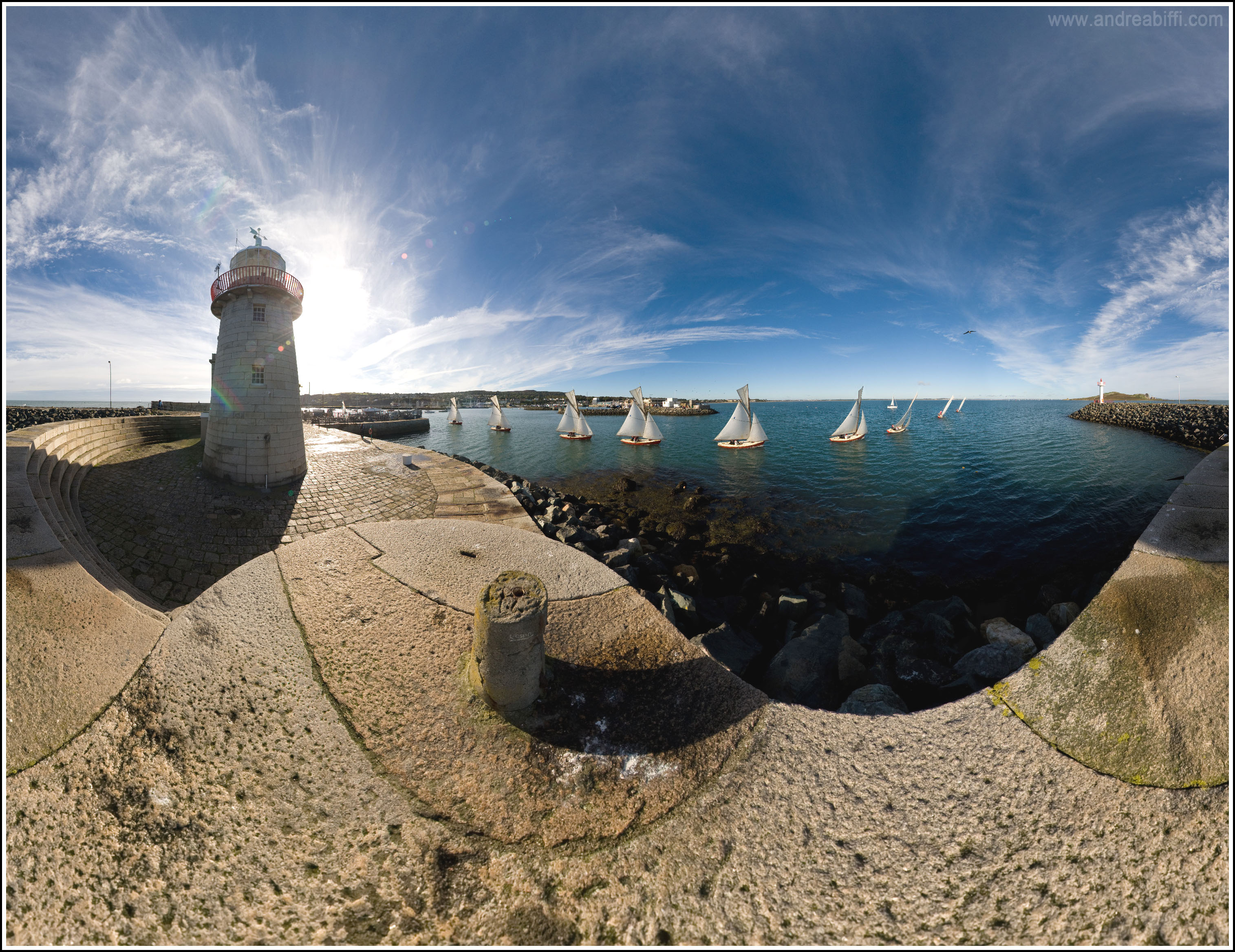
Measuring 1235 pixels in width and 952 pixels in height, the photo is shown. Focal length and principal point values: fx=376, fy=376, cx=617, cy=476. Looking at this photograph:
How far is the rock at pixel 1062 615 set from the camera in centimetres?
645

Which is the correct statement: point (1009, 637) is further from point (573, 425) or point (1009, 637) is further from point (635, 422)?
point (573, 425)

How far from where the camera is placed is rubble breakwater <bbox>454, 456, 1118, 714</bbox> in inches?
187

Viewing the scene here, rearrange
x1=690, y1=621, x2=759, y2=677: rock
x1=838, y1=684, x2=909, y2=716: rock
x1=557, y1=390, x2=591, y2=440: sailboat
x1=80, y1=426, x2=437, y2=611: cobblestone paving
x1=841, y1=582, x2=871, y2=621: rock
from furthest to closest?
x1=557, y1=390, x2=591, y2=440: sailboat
x1=841, y1=582, x2=871, y2=621: rock
x1=80, y1=426, x2=437, y2=611: cobblestone paving
x1=690, y1=621, x2=759, y2=677: rock
x1=838, y1=684, x2=909, y2=716: rock

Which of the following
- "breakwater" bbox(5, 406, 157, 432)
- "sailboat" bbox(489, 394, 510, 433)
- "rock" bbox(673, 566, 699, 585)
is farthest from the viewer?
"sailboat" bbox(489, 394, 510, 433)

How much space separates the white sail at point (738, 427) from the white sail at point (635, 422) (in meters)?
7.29

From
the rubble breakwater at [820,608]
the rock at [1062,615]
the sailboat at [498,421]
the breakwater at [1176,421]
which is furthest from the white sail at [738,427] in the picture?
the sailboat at [498,421]

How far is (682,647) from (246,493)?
11685 millimetres

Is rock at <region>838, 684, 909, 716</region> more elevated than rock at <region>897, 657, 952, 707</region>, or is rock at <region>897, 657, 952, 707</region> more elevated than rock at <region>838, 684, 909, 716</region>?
rock at <region>838, 684, 909, 716</region>

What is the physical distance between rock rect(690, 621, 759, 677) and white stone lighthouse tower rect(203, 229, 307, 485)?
12005 mm

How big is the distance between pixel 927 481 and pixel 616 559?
72.4 ft

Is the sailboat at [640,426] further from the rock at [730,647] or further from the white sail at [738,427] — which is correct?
the rock at [730,647]

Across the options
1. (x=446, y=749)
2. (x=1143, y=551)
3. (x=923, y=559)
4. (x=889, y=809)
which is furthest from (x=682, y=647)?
(x=923, y=559)

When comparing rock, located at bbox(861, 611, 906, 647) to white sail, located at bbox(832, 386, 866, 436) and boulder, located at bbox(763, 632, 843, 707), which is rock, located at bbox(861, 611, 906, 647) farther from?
white sail, located at bbox(832, 386, 866, 436)

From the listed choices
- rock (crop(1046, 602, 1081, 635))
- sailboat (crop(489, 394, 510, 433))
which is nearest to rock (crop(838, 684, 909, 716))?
rock (crop(1046, 602, 1081, 635))
